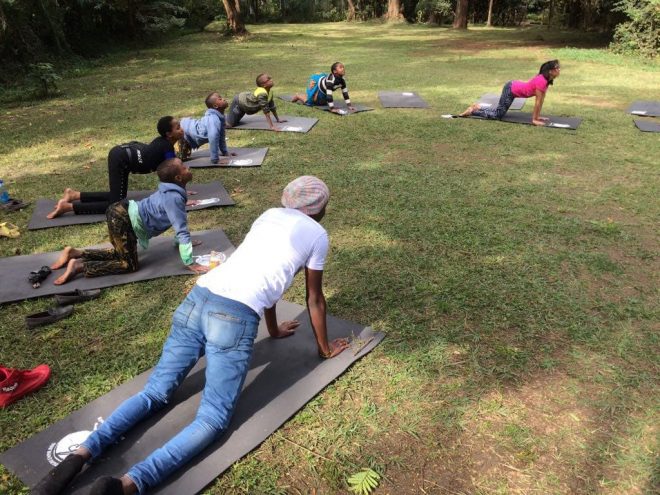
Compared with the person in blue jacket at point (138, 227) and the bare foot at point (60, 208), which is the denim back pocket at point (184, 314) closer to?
the person in blue jacket at point (138, 227)

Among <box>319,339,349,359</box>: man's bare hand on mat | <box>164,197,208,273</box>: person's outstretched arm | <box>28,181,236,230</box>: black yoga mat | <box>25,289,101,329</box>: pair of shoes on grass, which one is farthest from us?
<box>28,181,236,230</box>: black yoga mat

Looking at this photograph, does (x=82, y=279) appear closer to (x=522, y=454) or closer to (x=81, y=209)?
(x=81, y=209)

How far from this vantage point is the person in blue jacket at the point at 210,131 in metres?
6.67

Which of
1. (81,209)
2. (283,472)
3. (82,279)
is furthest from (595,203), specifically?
(81,209)

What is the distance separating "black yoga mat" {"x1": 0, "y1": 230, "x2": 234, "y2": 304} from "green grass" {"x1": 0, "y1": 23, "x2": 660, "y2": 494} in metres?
0.15

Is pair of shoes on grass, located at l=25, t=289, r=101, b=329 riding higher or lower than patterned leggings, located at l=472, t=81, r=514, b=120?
lower

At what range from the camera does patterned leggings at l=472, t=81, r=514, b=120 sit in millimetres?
8711

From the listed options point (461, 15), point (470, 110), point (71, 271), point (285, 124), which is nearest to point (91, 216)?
point (71, 271)

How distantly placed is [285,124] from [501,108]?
4148 mm

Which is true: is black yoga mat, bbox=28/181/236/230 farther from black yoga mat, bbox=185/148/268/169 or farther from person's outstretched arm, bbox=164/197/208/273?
person's outstretched arm, bbox=164/197/208/273

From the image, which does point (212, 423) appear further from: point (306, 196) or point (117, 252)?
point (117, 252)

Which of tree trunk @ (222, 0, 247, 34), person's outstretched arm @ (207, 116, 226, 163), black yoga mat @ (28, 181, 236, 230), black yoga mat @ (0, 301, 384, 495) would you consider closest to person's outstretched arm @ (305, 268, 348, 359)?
black yoga mat @ (0, 301, 384, 495)

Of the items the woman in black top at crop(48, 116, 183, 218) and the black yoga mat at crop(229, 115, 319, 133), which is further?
the black yoga mat at crop(229, 115, 319, 133)

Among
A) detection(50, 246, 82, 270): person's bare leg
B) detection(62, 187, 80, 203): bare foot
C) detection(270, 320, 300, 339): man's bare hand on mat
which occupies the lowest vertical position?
detection(270, 320, 300, 339): man's bare hand on mat
